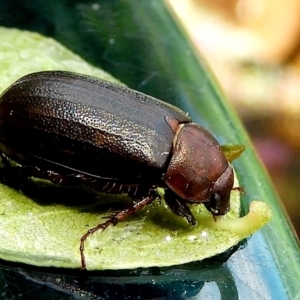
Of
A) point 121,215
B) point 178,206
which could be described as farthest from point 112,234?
point 178,206

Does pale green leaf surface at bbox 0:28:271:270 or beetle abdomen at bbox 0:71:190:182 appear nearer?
pale green leaf surface at bbox 0:28:271:270

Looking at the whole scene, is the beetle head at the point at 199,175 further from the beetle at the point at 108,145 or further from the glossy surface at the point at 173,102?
the glossy surface at the point at 173,102

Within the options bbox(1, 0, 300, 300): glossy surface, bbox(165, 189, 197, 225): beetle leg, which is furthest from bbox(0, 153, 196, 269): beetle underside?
bbox(1, 0, 300, 300): glossy surface

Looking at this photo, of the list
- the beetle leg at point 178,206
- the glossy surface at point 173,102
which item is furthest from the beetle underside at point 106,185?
the glossy surface at point 173,102

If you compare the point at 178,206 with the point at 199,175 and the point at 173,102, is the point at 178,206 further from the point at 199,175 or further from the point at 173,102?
the point at 173,102

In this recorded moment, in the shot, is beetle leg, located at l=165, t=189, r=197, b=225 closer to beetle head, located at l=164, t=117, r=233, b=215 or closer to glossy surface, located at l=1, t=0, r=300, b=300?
beetle head, located at l=164, t=117, r=233, b=215

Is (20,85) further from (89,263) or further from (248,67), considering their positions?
(248,67)
